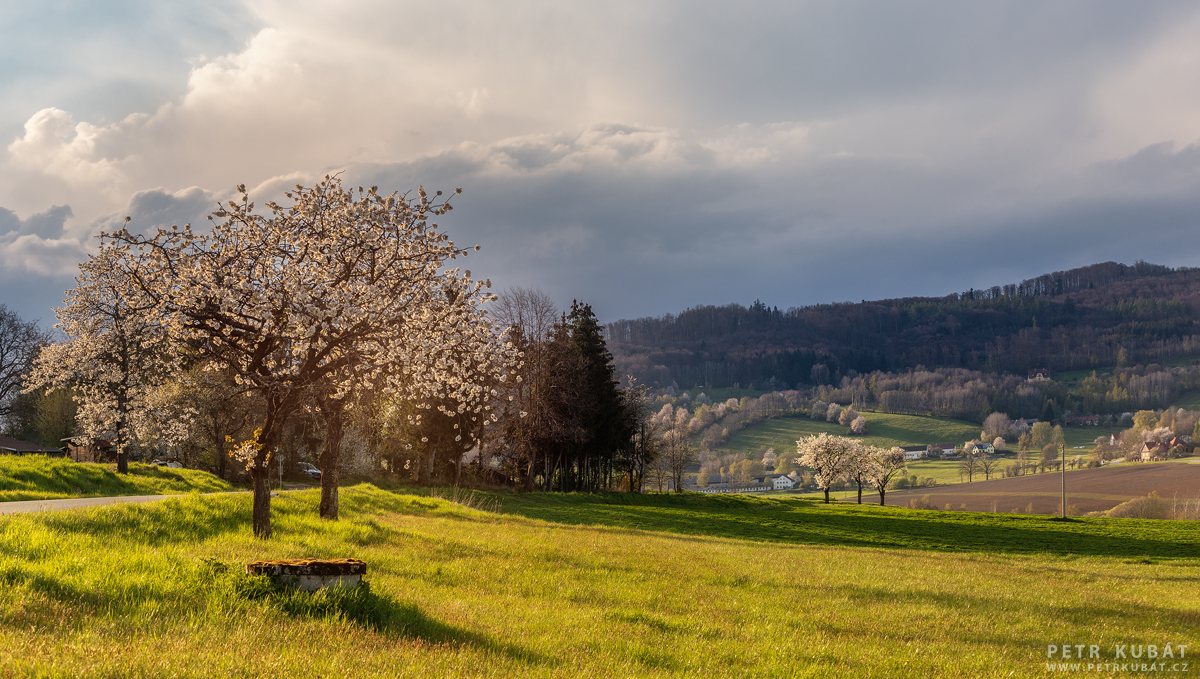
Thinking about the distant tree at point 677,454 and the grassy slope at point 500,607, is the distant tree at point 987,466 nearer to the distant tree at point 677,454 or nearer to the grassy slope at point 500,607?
the distant tree at point 677,454

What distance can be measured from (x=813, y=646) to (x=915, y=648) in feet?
6.04

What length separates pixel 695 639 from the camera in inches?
353

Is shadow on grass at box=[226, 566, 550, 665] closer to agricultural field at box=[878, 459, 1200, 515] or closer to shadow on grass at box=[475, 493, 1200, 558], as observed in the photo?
shadow on grass at box=[475, 493, 1200, 558]

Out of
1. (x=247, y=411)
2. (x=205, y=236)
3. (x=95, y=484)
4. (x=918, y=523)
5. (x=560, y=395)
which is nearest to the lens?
(x=205, y=236)

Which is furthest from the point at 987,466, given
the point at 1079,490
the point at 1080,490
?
the point at 1079,490

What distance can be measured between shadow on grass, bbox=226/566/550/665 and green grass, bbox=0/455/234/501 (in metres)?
21.1

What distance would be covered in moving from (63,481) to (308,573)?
26035 millimetres

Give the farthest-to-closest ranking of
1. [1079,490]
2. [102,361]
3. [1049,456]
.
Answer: [1049,456] < [1079,490] < [102,361]

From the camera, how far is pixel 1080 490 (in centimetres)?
11900

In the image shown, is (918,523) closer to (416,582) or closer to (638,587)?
(638,587)

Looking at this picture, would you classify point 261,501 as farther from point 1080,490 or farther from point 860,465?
point 1080,490

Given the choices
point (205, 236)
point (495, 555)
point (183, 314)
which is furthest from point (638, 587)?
point (205, 236)

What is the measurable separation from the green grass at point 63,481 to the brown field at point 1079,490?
107 m

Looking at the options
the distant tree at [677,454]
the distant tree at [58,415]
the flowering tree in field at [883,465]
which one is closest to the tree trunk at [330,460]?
the distant tree at [58,415]
